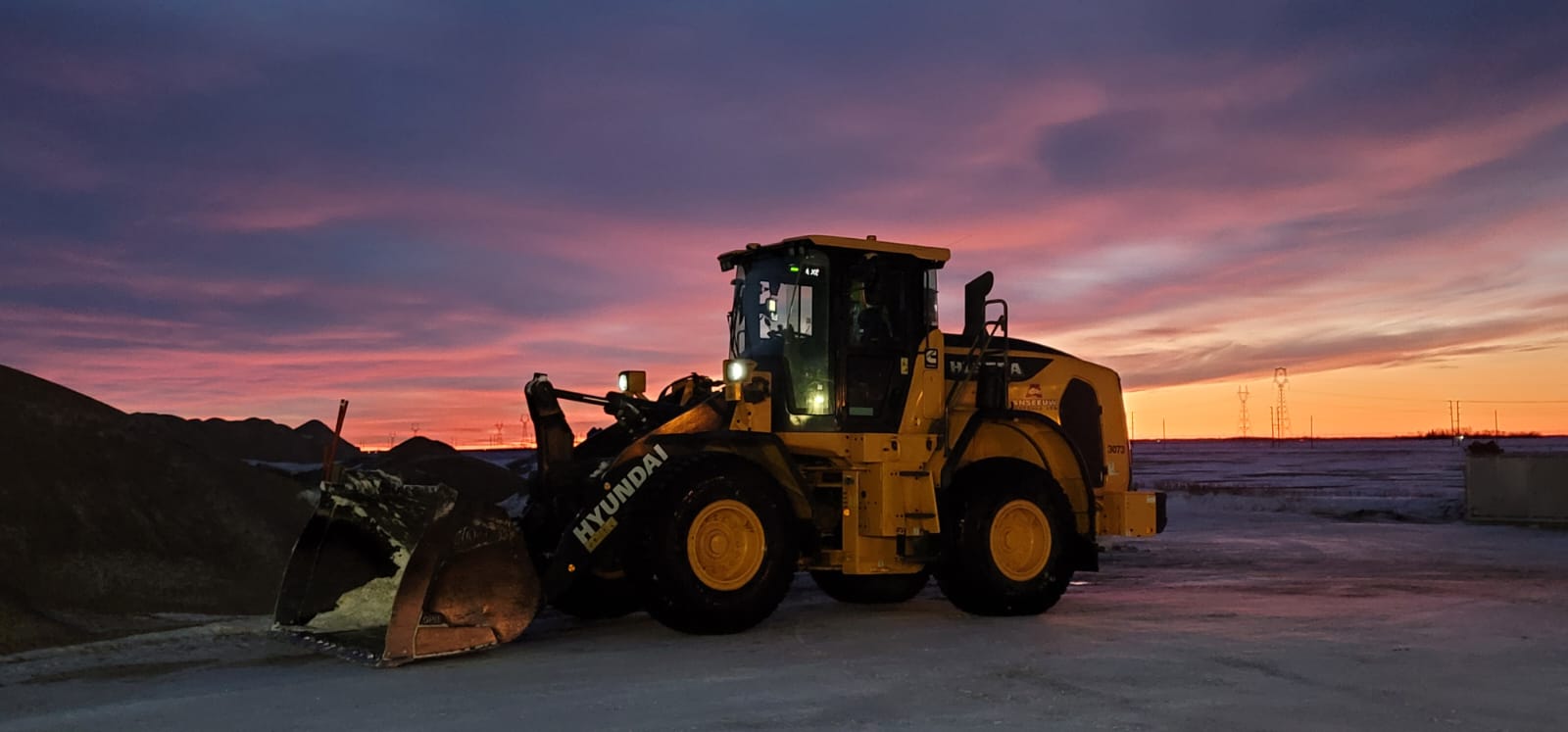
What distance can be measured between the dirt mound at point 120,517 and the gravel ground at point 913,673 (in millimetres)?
1885

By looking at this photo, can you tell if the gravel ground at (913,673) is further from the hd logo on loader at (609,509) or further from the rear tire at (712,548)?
the hd logo on loader at (609,509)

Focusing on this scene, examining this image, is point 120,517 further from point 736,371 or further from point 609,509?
point 736,371

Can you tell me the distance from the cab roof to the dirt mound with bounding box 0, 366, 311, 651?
5.46 metres

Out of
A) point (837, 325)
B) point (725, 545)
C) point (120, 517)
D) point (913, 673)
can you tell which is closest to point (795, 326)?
point (837, 325)

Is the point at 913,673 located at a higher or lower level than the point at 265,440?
lower

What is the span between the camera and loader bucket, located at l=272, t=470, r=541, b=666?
26.6ft

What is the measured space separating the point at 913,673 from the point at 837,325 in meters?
3.38

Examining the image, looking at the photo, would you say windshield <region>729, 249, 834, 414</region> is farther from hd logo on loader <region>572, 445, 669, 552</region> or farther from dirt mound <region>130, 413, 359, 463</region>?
dirt mound <region>130, 413, 359, 463</region>

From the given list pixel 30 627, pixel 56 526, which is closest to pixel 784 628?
pixel 30 627

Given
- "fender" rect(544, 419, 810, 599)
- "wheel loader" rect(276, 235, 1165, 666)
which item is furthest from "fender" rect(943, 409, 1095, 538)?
"fender" rect(544, 419, 810, 599)

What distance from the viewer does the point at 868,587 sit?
11.9m

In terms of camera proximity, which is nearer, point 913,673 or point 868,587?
point 913,673

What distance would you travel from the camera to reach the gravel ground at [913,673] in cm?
653

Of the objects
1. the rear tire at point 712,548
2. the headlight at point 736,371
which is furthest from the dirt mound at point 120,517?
the headlight at point 736,371
